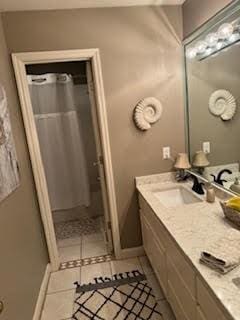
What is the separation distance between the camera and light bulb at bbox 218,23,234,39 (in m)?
1.70

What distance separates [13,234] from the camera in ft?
5.45

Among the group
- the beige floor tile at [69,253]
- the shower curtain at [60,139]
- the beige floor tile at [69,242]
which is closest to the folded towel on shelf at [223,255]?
the beige floor tile at [69,253]

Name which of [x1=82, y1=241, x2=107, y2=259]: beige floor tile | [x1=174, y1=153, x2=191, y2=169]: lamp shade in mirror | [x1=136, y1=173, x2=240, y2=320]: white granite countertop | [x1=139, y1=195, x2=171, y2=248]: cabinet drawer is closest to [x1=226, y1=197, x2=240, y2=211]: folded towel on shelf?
[x1=136, y1=173, x2=240, y2=320]: white granite countertop

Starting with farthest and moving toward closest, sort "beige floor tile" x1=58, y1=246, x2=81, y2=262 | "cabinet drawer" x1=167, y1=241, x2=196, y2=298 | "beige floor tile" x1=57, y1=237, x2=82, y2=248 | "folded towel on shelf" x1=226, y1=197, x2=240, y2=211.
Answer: "beige floor tile" x1=57, y1=237, x2=82, y2=248, "beige floor tile" x1=58, y1=246, x2=81, y2=262, "folded towel on shelf" x1=226, y1=197, x2=240, y2=211, "cabinet drawer" x1=167, y1=241, x2=196, y2=298

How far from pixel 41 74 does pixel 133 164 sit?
1.90 meters

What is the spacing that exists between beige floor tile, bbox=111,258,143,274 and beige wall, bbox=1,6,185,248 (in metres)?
0.36

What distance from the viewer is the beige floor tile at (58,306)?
1.95 metres

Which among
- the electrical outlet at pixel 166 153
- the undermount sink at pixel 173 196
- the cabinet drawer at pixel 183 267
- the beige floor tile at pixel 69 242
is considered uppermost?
the electrical outlet at pixel 166 153

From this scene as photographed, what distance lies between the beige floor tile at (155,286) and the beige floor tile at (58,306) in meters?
0.73

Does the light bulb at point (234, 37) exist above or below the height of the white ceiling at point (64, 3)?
below

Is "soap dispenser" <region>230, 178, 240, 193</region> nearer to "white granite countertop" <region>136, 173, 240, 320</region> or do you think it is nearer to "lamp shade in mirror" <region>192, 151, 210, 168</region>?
"white granite countertop" <region>136, 173, 240, 320</region>

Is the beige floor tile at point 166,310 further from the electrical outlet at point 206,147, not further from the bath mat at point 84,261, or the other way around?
the electrical outlet at point 206,147

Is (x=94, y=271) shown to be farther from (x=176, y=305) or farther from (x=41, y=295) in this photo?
(x=176, y=305)

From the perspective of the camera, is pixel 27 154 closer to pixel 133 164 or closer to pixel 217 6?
pixel 133 164
